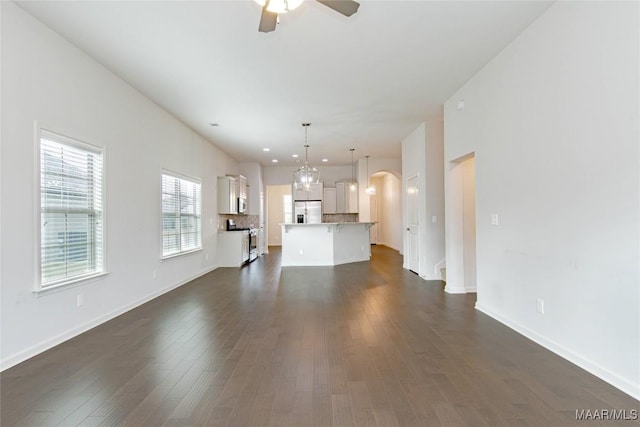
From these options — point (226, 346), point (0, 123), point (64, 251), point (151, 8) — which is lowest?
point (226, 346)

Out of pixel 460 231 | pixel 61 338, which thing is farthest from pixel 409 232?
pixel 61 338

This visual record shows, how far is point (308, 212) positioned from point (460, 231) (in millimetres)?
6388

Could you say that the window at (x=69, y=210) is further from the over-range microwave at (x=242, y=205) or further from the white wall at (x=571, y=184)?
the over-range microwave at (x=242, y=205)

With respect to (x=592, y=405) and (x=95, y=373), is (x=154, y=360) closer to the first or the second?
(x=95, y=373)

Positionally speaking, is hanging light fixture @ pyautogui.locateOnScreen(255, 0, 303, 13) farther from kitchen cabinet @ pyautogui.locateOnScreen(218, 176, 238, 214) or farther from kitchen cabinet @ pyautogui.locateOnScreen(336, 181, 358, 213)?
kitchen cabinet @ pyautogui.locateOnScreen(336, 181, 358, 213)

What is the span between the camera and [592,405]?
76.8 inches

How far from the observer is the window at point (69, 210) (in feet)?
9.71

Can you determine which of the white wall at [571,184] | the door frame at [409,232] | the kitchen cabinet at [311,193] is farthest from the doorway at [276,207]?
the white wall at [571,184]

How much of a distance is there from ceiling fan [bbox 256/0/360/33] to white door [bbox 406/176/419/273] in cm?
476

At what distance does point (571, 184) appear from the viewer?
2.54 metres

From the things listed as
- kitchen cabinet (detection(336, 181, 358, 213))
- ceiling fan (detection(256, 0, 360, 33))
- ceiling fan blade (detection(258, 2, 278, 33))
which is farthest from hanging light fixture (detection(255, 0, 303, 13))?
kitchen cabinet (detection(336, 181, 358, 213))

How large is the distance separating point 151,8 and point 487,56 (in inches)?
134

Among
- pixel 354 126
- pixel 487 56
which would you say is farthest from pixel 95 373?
pixel 354 126

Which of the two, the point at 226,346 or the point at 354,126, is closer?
the point at 226,346
